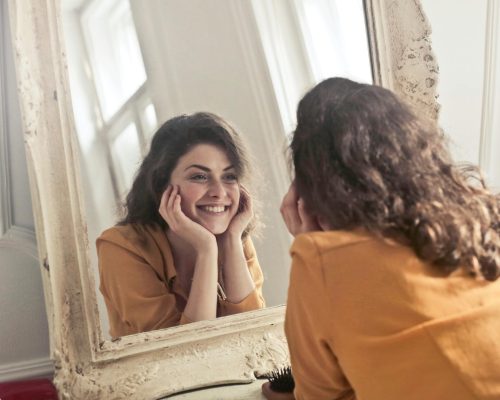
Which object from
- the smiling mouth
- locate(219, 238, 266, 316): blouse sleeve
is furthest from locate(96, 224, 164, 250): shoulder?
locate(219, 238, 266, 316): blouse sleeve

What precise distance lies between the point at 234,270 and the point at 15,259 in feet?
1.52

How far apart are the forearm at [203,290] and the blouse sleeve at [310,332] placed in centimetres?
35

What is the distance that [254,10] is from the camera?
4.70 ft

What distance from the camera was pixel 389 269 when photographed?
34.0 inches

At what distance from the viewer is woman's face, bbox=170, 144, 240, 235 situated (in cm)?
130

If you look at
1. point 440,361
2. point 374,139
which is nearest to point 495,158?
point 374,139

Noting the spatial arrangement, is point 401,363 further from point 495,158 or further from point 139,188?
point 495,158

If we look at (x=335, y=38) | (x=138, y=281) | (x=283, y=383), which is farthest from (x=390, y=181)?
(x=335, y=38)

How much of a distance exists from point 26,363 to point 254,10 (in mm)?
936

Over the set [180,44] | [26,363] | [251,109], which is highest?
[180,44]

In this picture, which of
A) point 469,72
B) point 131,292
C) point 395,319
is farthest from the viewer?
point 469,72

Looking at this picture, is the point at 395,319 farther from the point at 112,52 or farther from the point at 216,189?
the point at 112,52

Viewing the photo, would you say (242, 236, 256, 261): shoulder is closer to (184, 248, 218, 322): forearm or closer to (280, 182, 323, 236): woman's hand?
(184, 248, 218, 322): forearm

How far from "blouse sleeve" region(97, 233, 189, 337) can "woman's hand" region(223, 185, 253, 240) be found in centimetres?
19
